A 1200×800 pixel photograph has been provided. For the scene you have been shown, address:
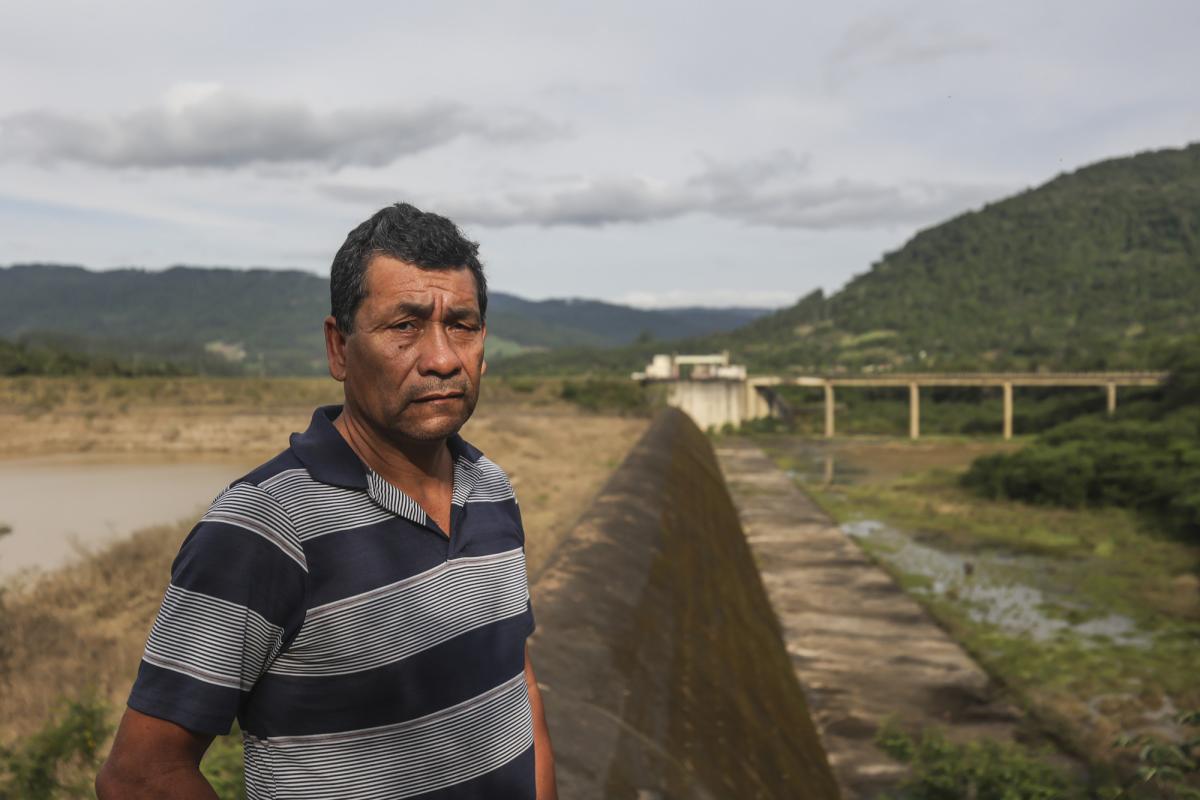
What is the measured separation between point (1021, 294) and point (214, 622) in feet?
534

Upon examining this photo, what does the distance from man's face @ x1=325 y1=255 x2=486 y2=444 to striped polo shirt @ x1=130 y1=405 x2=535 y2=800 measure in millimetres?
106

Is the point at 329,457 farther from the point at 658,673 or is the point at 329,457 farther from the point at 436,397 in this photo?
the point at 658,673

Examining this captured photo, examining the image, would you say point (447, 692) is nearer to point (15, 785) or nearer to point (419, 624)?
point (419, 624)

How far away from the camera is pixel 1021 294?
147750 millimetres

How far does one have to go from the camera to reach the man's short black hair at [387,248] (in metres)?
1.62

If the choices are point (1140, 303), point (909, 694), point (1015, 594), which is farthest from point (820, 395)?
point (1140, 303)

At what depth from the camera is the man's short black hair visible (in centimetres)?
162

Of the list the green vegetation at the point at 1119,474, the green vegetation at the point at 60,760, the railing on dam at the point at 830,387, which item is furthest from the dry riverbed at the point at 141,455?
the green vegetation at the point at 1119,474

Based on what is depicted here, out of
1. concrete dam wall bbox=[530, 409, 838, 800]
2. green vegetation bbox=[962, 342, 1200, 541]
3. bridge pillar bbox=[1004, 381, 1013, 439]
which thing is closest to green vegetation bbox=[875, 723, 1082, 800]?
concrete dam wall bbox=[530, 409, 838, 800]

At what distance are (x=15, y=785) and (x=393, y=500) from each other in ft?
13.7

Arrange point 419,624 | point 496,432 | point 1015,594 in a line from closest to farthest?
1. point 419,624
2. point 1015,594
3. point 496,432

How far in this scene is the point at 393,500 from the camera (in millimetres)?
1572

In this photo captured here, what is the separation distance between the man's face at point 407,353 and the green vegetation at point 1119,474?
60.3 ft

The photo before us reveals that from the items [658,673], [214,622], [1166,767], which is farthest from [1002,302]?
[214,622]
